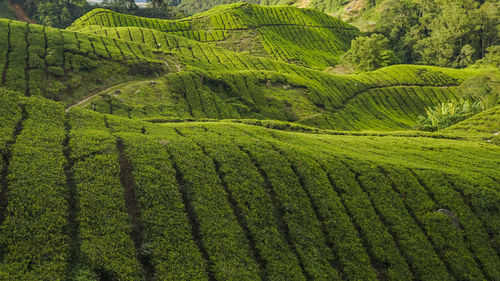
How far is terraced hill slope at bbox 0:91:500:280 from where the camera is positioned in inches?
457

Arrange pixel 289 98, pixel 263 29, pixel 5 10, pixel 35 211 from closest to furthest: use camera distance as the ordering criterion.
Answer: pixel 35 211 → pixel 289 98 → pixel 263 29 → pixel 5 10

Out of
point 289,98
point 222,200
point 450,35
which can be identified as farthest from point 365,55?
point 222,200

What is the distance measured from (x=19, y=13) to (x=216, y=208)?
154 m

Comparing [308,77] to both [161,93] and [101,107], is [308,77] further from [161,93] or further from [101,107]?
[101,107]

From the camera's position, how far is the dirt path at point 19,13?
384ft

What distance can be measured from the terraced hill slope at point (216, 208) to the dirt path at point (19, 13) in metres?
139

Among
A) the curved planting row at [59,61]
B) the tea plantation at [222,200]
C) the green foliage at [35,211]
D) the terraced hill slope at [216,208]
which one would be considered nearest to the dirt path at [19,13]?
the curved planting row at [59,61]

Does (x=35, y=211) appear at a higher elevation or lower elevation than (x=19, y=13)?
higher

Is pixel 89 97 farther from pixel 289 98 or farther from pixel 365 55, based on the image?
pixel 365 55

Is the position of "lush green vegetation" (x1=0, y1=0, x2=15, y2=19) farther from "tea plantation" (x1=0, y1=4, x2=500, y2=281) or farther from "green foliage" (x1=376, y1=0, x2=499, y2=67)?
"green foliage" (x1=376, y1=0, x2=499, y2=67)

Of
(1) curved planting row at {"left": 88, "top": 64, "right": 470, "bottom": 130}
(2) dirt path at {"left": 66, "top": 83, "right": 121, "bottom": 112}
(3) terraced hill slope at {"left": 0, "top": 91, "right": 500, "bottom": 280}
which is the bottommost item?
(1) curved planting row at {"left": 88, "top": 64, "right": 470, "bottom": 130}

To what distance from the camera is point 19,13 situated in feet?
391

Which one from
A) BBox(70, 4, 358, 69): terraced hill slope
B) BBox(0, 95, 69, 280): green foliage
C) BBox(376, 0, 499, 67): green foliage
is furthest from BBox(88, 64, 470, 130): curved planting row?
BBox(376, 0, 499, 67): green foliage

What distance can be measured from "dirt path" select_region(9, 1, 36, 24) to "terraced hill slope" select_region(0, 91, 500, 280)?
138718mm
